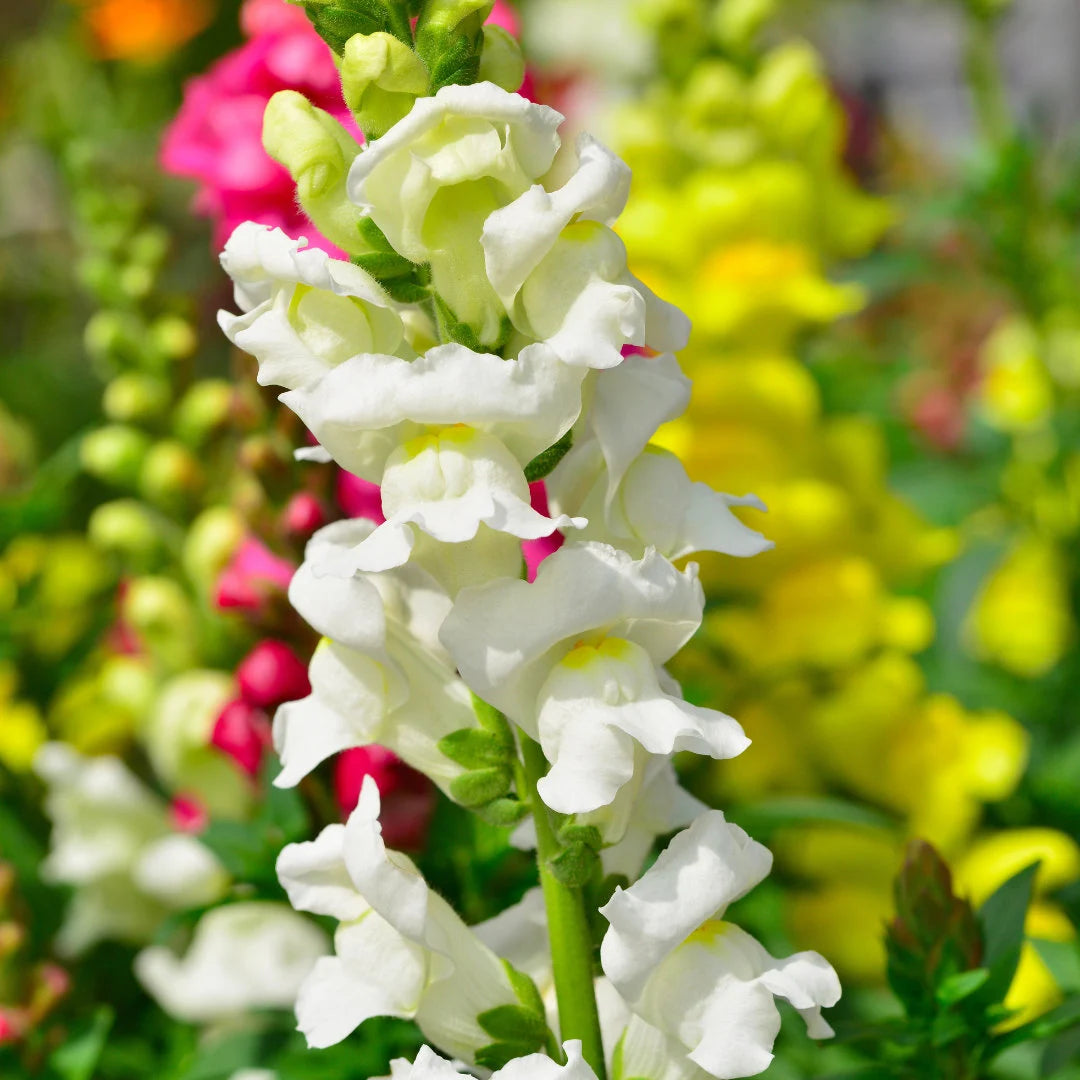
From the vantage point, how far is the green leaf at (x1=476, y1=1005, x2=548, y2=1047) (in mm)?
515

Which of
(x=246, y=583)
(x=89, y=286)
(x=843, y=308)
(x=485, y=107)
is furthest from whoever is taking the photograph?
(x=843, y=308)

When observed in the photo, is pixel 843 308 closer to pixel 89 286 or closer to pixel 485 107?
pixel 89 286

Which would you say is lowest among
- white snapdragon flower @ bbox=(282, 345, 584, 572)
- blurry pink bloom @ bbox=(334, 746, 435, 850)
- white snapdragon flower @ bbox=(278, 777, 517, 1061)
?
A: blurry pink bloom @ bbox=(334, 746, 435, 850)

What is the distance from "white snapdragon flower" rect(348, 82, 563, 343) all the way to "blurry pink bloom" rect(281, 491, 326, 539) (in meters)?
0.32

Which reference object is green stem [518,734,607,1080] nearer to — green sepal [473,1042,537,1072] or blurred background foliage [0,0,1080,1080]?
green sepal [473,1042,537,1072]

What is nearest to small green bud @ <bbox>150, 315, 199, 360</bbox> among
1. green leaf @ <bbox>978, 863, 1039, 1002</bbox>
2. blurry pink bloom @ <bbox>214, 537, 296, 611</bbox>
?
blurry pink bloom @ <bbox>214, 537, 296, 611</bbox>

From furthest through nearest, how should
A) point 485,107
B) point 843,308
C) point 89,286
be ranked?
1. point 843,308
2. point 89,286
3. point 485,107

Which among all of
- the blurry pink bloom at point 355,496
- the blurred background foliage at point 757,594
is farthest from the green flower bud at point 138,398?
the blurry pink bloom at point 355,496

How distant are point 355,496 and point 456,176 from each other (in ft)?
1.29

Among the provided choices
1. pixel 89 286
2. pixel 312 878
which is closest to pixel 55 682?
pixel 89 286

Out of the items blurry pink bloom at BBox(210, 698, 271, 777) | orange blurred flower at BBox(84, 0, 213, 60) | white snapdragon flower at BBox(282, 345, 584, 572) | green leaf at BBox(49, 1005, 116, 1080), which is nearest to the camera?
white snapdragon flower at BBox(282, 345, 584, 572)

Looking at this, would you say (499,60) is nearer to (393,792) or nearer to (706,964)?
(706,964)

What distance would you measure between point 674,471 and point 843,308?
0.72 m

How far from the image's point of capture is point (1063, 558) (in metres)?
1.40
